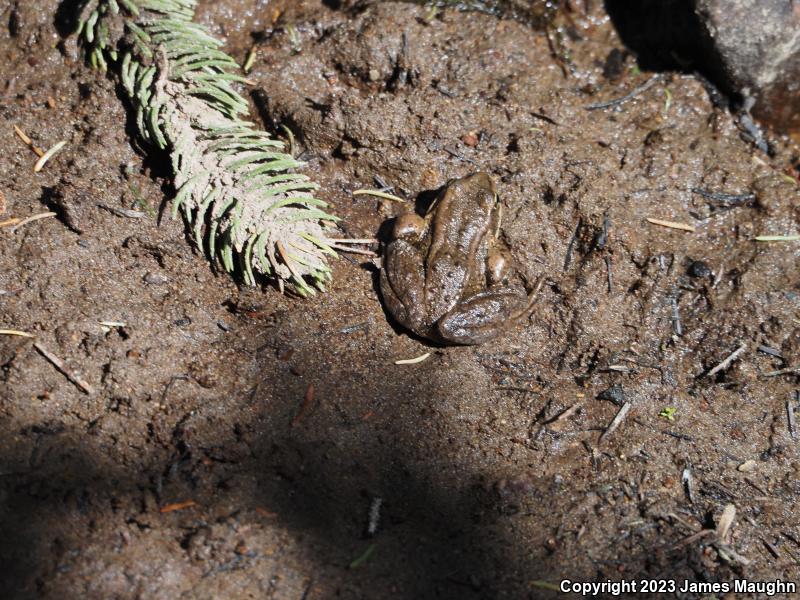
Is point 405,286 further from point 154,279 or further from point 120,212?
point 120,212

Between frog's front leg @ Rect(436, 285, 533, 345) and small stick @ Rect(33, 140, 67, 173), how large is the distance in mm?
3128

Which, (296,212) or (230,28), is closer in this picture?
(296,212)

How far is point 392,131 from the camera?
5523mm

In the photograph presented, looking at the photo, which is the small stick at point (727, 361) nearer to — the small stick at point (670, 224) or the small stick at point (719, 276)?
the small stick at point (719, 276)

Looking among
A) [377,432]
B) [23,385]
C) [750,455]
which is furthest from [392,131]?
[750,455]

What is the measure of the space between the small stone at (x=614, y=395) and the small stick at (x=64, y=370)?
3537 mm

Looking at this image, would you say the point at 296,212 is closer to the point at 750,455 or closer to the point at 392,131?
the point at 392,131

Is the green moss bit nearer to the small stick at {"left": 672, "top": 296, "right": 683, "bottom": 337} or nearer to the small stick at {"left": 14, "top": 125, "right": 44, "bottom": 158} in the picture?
the small stick at {"left": 14, "top": 125, "right": 44, "bottom": 158}

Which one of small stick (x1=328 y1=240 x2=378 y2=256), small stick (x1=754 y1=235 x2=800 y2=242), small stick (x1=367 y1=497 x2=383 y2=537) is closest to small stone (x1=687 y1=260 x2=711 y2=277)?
small stick (x1=754 y1=235 x2=800 y2=242)

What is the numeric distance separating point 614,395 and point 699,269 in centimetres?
139

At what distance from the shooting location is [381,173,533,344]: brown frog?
4.98m

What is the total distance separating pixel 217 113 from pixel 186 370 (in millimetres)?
1928

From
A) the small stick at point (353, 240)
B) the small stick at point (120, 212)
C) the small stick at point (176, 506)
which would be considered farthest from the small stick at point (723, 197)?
the small stick at point (176, 506)

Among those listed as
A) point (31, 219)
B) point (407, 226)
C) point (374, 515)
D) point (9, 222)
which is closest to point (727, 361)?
point (407, 226)
